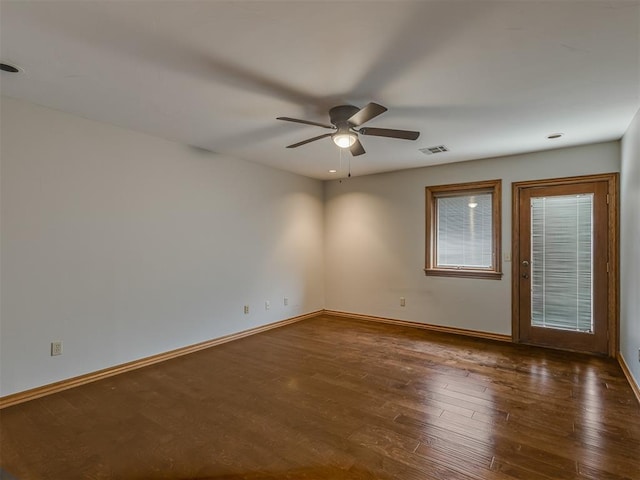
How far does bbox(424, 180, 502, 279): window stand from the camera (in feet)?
15.0

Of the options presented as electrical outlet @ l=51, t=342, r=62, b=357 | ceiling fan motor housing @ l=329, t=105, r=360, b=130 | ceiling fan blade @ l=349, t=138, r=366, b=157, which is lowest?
electrical outlet @ l=51, t=342, r=62, b=357

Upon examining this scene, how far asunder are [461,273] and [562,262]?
118 centimetres

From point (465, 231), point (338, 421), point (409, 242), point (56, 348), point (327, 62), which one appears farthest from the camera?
point (409, 242)

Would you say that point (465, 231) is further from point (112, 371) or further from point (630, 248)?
point (112, 371)

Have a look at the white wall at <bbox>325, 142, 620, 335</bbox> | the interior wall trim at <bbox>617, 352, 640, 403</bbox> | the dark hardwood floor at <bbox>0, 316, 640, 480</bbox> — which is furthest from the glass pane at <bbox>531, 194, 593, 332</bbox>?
the dark hardwood floor at <bbox>0, 316, 640, 480</bbox>

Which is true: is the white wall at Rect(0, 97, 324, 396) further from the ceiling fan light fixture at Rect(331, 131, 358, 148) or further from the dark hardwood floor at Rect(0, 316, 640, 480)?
the ceiling fan light fixture at Rect(331, 131, 358, 148)

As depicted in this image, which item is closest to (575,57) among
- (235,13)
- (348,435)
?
(235,13)

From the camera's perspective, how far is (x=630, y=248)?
320 centimetres

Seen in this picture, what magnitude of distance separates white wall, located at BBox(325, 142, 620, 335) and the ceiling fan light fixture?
8.39ft

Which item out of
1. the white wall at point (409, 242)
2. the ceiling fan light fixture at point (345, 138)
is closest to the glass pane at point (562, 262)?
the white wall at point (409, 242)

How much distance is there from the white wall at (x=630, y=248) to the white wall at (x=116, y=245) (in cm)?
414

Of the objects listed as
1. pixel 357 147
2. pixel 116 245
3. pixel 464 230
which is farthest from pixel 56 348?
pixel 464 230

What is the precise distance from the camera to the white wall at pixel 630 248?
2.89 meters

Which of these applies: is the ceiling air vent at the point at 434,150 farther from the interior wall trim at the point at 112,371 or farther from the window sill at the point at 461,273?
the interior wall trim at the point at 112,371
